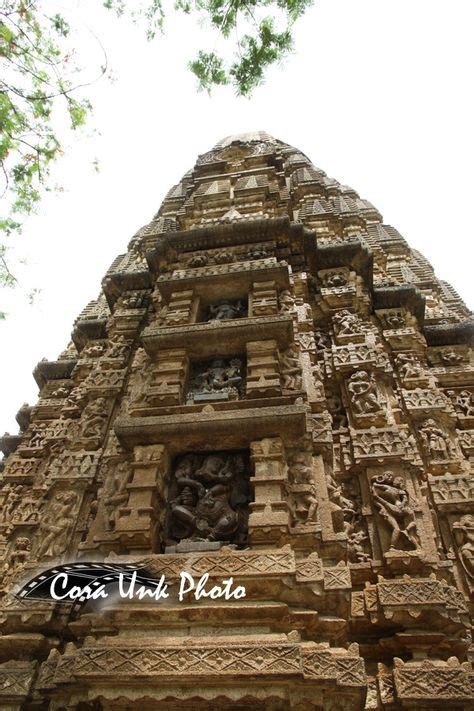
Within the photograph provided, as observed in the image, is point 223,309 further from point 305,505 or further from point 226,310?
point 305,505

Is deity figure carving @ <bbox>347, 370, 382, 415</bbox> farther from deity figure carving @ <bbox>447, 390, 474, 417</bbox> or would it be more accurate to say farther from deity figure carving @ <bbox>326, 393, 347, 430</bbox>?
deity figure carving @ <bbox>447, 390, 474, 417</bbox>

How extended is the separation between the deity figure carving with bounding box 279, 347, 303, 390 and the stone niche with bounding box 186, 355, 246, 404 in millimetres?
704

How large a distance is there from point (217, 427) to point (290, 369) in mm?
1776

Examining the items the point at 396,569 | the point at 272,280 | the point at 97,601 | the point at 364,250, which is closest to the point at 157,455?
the point at 97,601

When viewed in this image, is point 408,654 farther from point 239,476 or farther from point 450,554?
point 239,476

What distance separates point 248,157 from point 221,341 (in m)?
11.7

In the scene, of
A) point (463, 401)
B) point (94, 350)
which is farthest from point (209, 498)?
point (94, 350)

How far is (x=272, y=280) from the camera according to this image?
937 centimetres

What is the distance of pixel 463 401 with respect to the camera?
26.5 ft

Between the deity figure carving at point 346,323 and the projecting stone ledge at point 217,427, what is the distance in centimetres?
265

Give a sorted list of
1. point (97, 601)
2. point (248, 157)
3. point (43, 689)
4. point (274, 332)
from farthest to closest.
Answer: point (248, 157)
point (274, 332)
point (97, 601)
point (43, 689)

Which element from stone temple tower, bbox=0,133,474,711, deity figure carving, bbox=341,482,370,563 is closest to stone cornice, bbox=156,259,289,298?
stone temple tower, bbox=0,133,474,711

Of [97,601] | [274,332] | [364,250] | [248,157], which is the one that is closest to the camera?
[97,601]

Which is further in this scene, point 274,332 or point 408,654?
point 274,332
